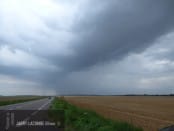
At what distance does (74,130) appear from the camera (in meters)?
15.9

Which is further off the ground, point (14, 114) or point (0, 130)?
point (14, 114)

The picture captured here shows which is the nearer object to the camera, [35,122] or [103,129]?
[35,122]

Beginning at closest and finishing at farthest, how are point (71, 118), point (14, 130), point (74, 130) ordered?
point (14, 130), point (74, 130), point (71, 118)

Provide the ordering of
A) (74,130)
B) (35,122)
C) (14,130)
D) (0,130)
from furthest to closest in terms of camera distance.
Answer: (74,130) → (0,130) → (14,130) → (35,122)

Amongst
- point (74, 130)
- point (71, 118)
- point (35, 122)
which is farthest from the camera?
point (71, 118)

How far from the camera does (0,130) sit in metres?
14.2

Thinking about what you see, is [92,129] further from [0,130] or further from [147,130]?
[147,130]

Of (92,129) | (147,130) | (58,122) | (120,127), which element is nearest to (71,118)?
(147,130)

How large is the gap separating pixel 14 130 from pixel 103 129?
3988 millimetres

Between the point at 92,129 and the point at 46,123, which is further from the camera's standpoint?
the point at 92,129

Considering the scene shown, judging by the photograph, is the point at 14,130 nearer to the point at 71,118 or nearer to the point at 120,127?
the point at 120,127

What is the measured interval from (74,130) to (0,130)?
3.94 meters

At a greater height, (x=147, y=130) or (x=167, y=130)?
(x=167, y=130)

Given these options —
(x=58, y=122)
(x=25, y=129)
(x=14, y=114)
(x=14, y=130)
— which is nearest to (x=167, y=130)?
(x=58, y=122)
